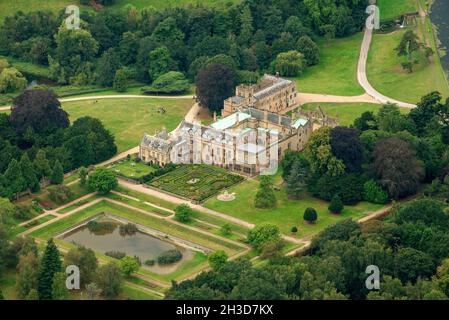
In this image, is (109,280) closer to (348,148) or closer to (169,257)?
(169,257)

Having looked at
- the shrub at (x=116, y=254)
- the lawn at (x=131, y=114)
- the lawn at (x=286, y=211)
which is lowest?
the shrub at (x=116, y=254)

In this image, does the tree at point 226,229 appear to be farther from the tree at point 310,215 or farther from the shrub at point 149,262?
the shrub at point 149,262

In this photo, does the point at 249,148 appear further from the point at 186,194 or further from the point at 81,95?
the point at 81,95

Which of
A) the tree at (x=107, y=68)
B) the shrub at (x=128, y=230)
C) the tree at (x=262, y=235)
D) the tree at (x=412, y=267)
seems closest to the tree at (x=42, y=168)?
the shrub at (x=128, y=230)

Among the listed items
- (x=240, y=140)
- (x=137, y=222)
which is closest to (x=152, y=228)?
(x=137, y=222)

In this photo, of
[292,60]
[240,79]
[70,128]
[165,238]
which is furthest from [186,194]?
[292,60]
